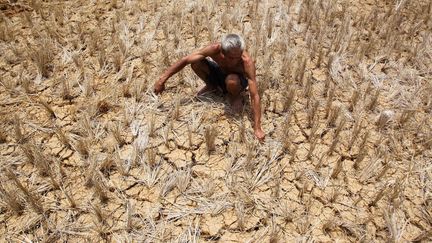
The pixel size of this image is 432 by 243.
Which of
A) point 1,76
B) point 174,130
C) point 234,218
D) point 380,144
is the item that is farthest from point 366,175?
point 1,76

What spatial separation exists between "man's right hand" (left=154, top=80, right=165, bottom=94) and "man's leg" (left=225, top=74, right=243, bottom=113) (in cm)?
55

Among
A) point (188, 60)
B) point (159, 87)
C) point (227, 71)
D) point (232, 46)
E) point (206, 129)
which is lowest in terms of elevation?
point (206, 129)

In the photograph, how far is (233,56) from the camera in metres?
2.71

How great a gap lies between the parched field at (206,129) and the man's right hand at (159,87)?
0.06 m

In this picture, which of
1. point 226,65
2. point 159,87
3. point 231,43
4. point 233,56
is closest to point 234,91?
point 226,65

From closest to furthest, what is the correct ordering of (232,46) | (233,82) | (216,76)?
(232,46), (233,82), (216,76)

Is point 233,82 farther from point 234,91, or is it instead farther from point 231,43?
point 231,43

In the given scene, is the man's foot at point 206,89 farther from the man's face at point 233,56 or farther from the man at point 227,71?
the man's face at point 233,56

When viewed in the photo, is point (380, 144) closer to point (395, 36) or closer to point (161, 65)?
point (395, 36)

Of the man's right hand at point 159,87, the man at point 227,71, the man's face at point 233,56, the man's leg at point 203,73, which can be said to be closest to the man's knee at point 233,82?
the man at point 227,71

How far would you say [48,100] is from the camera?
3076 millimetres

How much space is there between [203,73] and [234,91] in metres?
0.31

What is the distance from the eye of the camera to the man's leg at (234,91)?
9.52 ft

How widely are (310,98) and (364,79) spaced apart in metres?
0.67
